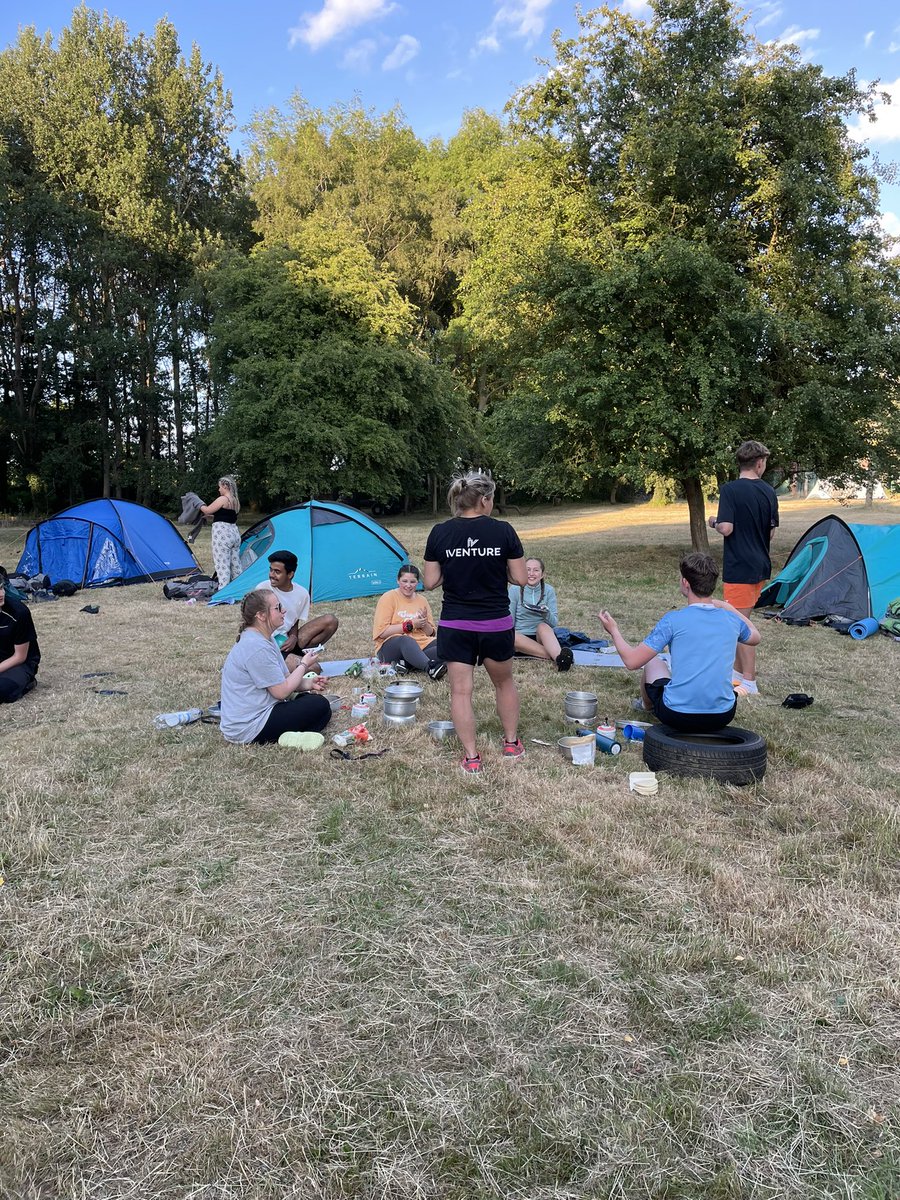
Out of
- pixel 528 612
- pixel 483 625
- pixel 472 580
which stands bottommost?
pixel 528 612

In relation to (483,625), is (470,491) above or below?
above

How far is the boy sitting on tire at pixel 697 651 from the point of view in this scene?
166 inches

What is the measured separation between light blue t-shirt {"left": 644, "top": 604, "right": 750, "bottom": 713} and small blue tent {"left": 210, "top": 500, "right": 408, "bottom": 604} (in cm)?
708

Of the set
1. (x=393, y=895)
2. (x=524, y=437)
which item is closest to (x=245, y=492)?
(x=524, y=437)

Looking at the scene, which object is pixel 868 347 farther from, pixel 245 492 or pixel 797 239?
pixel 245 492

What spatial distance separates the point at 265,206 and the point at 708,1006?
1327 inches

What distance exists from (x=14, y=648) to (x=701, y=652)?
5.26m

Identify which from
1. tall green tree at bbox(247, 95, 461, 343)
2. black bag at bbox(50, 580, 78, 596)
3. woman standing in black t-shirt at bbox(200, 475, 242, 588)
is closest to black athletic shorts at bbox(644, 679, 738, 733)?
woman standing in black t-shirt at bbox(200, 475, 242, 588)

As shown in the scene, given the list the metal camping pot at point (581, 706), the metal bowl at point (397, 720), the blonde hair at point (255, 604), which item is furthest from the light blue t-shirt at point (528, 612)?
the blonde hair at point (255, 604)

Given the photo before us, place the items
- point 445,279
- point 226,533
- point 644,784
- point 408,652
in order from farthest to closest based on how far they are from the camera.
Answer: point 445,279 → point 226,533 → point 408,652 → point 644,784

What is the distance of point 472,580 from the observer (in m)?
4.28

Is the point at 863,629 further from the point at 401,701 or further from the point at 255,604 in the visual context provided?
the point at 255,604

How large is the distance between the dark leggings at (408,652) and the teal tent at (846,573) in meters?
5.15

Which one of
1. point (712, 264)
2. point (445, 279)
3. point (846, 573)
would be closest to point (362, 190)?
point (445, 279)
